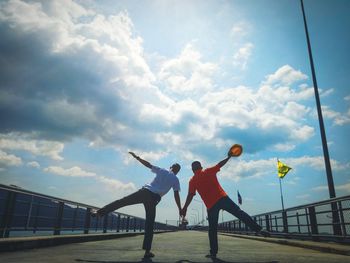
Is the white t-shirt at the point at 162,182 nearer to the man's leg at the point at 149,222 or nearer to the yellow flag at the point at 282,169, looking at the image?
the man's leg at the point at 149,222

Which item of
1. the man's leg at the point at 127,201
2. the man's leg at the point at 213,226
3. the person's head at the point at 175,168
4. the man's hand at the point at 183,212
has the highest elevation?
the person's head at the point at 175,168

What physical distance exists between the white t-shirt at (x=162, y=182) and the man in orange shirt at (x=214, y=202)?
0.46 m

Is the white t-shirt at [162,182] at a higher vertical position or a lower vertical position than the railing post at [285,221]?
higher

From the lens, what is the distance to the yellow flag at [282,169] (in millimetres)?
24375

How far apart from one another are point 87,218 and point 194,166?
6969mm

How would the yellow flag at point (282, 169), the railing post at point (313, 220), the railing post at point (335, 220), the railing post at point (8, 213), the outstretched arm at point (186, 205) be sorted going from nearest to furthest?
the outstretched arm at point (186, 205)
the railing post at point (8, 213)
the railing post at point (335, 220)
the railing post at point (313, 220)
the yellow flag at point (282, 169)

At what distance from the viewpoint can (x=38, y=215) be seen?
27.6 feet

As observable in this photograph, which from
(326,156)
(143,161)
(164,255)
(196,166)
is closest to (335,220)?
(326,156)

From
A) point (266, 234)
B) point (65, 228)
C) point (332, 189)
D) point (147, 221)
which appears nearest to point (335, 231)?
point (332, 189)

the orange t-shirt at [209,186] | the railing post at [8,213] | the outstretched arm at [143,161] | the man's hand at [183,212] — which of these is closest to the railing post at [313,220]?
the orange t-shirt at [209,186]

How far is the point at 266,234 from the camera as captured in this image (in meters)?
5.64

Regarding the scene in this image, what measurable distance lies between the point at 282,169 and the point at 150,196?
2161cm

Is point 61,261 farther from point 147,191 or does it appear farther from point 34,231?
point 34,231

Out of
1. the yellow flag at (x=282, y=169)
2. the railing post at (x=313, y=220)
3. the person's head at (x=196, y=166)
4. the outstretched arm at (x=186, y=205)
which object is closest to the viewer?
the outstretched arm at (x=186, y=205)
